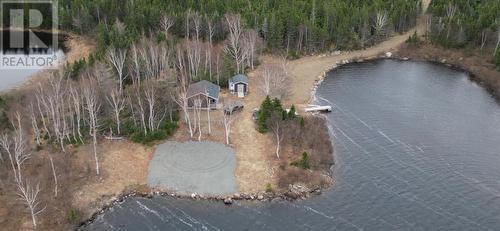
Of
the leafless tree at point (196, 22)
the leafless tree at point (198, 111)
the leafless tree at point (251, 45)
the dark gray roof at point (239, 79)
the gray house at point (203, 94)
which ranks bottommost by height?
the leafless tree at point (198, 111)

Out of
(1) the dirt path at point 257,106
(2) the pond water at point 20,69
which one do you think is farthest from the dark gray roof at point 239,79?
(2) the pond water at point 20,69

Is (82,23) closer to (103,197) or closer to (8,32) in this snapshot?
(8,32)

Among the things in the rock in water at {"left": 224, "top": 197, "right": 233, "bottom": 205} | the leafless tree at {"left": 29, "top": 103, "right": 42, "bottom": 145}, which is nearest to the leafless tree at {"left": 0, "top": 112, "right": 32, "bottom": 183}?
the leafless tree at {"left": 29, "top": 103, "right": 42, "bottom": 145}

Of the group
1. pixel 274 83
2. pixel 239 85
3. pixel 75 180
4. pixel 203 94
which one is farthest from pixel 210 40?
pixel 75 180

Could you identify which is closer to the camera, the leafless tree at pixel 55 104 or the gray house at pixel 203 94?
the leafless tree at pixel 55 104

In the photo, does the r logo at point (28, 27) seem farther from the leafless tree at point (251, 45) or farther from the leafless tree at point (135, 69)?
the leafless tree at point (251, 45)

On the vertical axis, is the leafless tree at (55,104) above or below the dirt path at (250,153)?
above

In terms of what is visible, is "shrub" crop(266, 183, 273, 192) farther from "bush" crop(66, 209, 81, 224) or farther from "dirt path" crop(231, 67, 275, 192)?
"bush" crop(66, 209, 81, 224)
